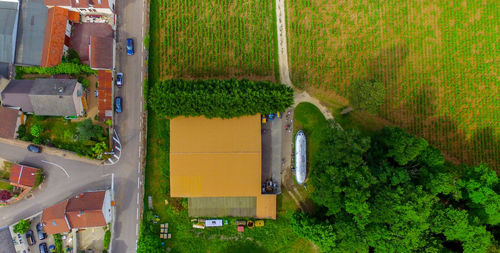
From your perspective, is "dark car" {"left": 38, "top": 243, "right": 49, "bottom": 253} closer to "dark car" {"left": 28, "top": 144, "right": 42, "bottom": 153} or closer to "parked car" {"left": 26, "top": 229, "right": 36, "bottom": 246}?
"parked car" {"left": 26, "top": 229, "right": 36, "bottom": 246}

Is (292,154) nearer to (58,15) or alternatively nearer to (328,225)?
(328,225)

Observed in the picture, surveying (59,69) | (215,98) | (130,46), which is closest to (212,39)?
(215,98)

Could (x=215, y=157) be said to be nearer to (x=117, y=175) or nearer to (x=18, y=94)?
(x=117, y=175)

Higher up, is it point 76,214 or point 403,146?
point 403,146

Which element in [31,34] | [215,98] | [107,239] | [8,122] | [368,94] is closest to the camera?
[368,94]

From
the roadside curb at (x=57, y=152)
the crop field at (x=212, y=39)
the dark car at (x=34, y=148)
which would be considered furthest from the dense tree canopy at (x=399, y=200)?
the dark car at (x=34, y=148)

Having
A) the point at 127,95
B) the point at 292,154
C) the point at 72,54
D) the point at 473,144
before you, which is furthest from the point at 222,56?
the point at 473,144

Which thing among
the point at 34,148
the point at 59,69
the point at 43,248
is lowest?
the point at 43,248
